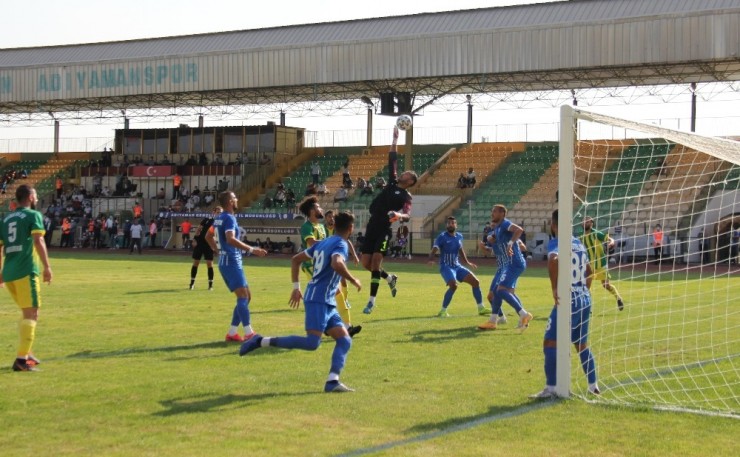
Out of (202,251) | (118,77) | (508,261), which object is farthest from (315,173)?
(508,261)

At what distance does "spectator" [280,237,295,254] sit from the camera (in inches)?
1702

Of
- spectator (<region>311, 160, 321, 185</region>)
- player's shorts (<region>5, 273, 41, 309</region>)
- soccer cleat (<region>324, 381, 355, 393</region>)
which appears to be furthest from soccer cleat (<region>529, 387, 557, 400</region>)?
spectator (<region>311, 160, 321, 185</region>)

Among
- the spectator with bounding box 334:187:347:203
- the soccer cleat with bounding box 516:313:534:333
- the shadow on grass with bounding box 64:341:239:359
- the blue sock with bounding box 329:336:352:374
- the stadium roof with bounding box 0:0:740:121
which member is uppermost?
the stadium roof with bounding box 0:0:740:121

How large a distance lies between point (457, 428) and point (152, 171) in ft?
154

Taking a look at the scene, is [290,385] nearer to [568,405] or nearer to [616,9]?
[568,405]

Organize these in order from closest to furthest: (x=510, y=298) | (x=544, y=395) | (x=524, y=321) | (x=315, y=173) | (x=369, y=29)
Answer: (x=544, y=395)
(x=524, y=321)
(x=510, y=298)
(x=369, y=29)
(x=315, y=173)

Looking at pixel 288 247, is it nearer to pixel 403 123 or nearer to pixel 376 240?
pixel 403 123

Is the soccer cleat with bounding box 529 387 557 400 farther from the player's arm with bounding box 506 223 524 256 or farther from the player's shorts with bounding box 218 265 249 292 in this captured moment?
the player's arm with bounding box 506 223 524 256

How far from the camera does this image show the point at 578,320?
916 cm

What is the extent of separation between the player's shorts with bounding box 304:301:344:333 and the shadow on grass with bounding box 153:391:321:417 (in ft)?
2.14

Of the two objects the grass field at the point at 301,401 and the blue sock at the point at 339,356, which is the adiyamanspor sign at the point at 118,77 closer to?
the grass field at the point at 301,401

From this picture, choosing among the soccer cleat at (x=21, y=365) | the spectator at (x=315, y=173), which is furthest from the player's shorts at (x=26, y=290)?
the spectator at (x=315, y=173)

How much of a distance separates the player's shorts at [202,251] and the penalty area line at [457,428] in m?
14.4

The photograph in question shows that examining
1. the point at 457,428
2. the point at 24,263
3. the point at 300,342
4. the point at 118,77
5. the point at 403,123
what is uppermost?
the point at 118,77
